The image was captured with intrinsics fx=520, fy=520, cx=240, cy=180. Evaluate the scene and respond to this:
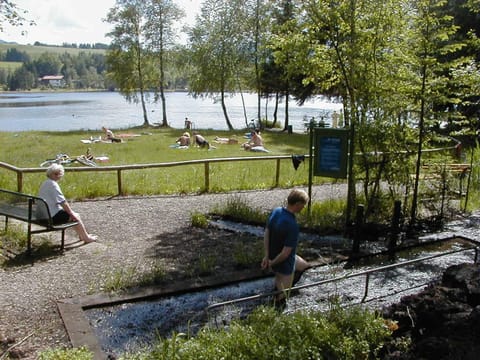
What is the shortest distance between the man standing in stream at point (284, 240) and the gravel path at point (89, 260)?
6.83 feet

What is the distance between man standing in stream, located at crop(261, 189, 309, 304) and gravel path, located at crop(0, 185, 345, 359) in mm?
2083

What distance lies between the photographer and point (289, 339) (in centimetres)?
401

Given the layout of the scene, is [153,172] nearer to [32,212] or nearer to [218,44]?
[32,212]

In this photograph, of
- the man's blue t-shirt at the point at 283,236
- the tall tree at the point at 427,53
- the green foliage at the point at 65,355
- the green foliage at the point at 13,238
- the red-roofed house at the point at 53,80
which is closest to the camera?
the green foliage at the point at 65,355

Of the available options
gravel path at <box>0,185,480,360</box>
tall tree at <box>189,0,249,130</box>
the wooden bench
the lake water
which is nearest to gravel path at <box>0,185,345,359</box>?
gravel path at <box>0,185,480,360</box>

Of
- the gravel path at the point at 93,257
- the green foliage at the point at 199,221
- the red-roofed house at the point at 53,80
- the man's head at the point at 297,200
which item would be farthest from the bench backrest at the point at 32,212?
the red-roofed house at the point at 53,80

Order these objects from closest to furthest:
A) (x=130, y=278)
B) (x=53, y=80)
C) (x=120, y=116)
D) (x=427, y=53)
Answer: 1. (x=130, y=278)
2. (x=427, y=53)
3. (x=120, y=116)
4. (x=53, y=80)

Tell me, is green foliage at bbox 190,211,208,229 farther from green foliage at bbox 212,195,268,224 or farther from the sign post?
the sign post

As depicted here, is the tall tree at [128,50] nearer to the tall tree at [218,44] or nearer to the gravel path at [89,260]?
the tall tree at [218,44]

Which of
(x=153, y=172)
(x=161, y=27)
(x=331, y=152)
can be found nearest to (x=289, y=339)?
(x=331, y=152)

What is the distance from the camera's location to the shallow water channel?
16.3 feet

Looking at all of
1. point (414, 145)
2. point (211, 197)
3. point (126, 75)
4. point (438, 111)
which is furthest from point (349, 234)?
point (126, 75)

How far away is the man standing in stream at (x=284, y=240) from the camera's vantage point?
5.17 meters

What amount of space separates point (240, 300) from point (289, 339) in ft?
1.66
